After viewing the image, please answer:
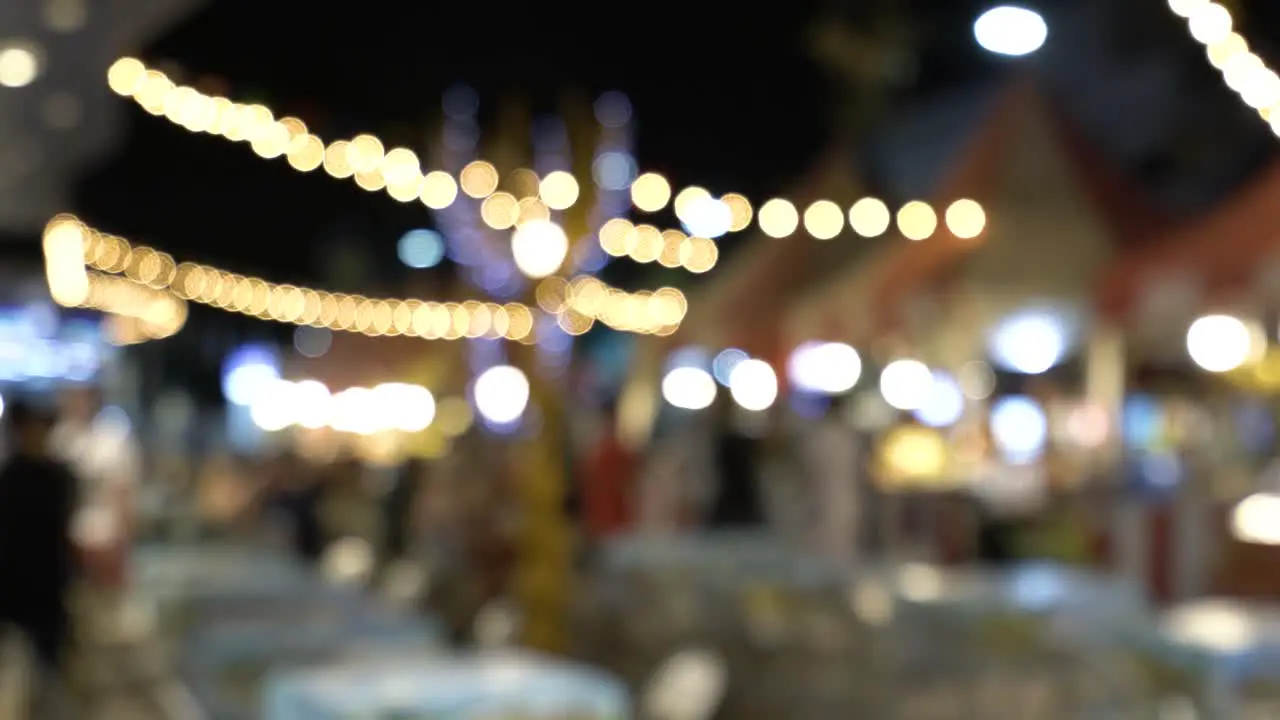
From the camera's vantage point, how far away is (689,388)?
58.4ft

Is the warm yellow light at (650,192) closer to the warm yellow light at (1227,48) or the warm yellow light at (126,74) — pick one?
the warm yellow light at (126,74)

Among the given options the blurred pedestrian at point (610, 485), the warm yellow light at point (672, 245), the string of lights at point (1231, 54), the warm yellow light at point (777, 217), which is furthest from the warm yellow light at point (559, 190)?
the blurred pedestrian at point (610, 485)

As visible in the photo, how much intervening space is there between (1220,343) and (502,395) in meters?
4.59

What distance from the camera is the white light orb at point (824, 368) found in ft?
44.8

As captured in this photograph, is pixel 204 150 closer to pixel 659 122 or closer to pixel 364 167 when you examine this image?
pixel 659 122

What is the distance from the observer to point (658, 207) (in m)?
8.86

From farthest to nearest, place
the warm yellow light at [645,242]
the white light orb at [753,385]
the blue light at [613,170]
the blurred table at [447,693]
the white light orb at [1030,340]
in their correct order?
the white light orb at [753,385] < the warm yellow light at [645,242] < the white light orb at [1030,340] < the blue light at [613,170] < the blurred table at [447,693]

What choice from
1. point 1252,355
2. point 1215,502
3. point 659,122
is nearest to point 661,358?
point 659,122

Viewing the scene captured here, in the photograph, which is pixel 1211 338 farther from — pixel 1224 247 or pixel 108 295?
pixel 108 295

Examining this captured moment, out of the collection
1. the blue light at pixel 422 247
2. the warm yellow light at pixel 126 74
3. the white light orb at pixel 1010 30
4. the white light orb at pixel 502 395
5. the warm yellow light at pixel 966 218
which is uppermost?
the blue light at pixel 422 247

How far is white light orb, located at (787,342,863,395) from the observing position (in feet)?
44.8

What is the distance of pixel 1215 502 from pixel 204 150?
8864mm

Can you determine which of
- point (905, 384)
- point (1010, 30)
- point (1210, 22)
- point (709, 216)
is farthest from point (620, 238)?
point (1010, 30)

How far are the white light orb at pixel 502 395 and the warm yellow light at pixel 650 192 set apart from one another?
114cm
